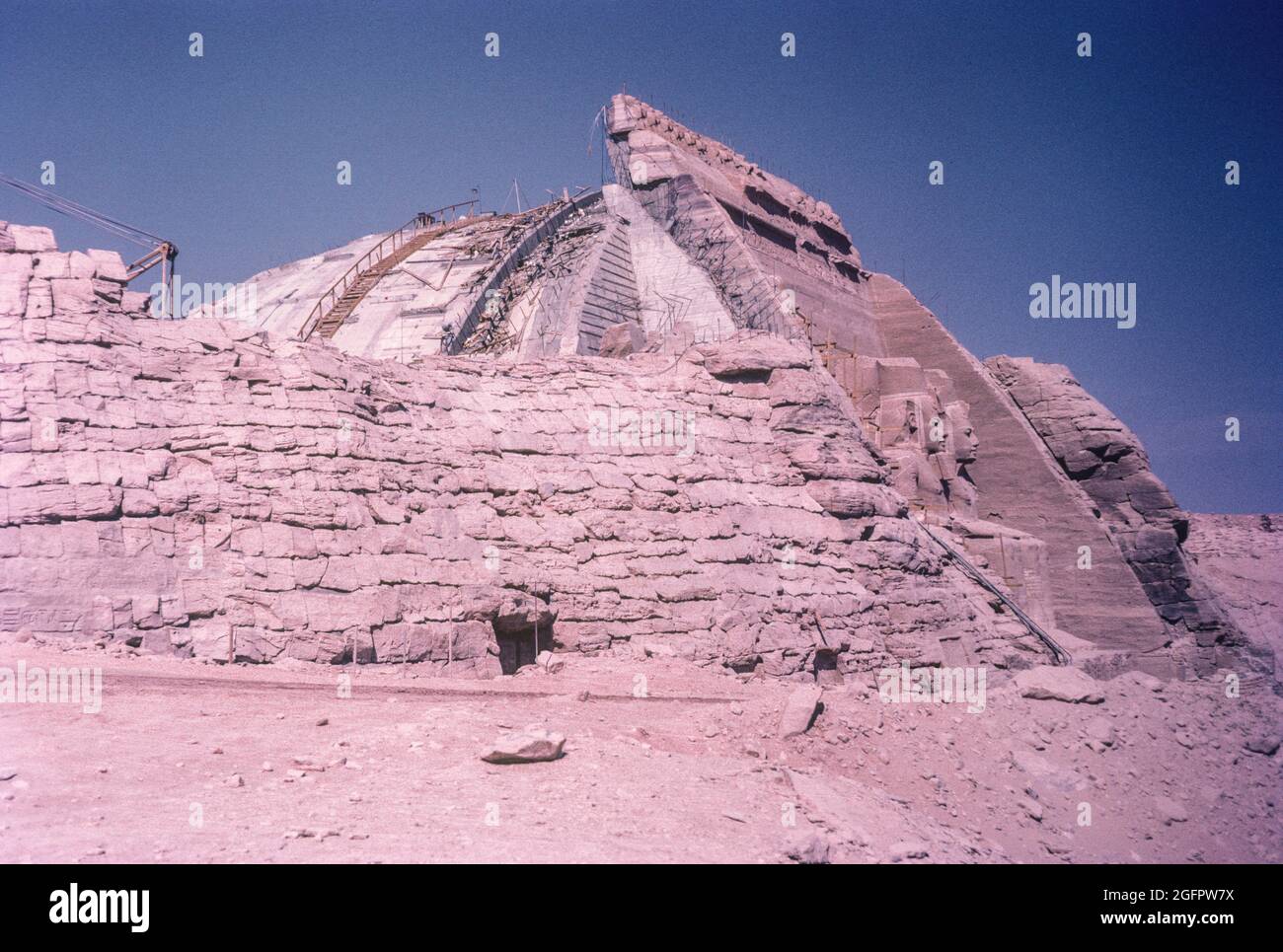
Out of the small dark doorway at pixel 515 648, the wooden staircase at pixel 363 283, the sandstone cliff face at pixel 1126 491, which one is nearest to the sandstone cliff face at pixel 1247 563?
the sandstone cliff face at pixel 1126 491

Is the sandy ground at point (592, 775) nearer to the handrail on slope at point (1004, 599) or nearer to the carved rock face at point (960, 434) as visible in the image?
the handrail on slope at point (1004, 599)

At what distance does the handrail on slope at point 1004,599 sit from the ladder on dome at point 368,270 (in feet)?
44.4

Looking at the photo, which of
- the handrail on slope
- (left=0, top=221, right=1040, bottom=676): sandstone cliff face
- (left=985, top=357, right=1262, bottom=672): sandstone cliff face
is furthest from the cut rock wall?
(left=0, top=221, right=1040, bottom=676): sandstone cliff face

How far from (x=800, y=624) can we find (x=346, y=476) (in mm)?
5470

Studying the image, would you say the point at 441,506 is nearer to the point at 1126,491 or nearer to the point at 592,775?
the point at 592,775

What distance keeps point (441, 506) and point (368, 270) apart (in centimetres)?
1613

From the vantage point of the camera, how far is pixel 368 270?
2562cm

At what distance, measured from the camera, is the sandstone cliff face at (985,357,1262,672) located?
20016 mm

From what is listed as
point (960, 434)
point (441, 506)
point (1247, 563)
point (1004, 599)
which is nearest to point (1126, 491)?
point (960, 434)

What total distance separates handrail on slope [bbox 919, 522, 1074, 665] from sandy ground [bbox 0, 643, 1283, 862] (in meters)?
1.92

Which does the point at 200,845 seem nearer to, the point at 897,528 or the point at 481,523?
the point at 481,523

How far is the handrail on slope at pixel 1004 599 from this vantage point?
14.5 m

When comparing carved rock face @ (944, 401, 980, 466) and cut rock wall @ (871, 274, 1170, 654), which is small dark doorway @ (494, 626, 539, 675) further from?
cut rock wall @ (871, 274, 1170, 654)

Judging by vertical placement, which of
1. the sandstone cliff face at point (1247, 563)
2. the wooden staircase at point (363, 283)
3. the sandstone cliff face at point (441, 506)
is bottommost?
the sandstone cliff face at point (1247, 563)
